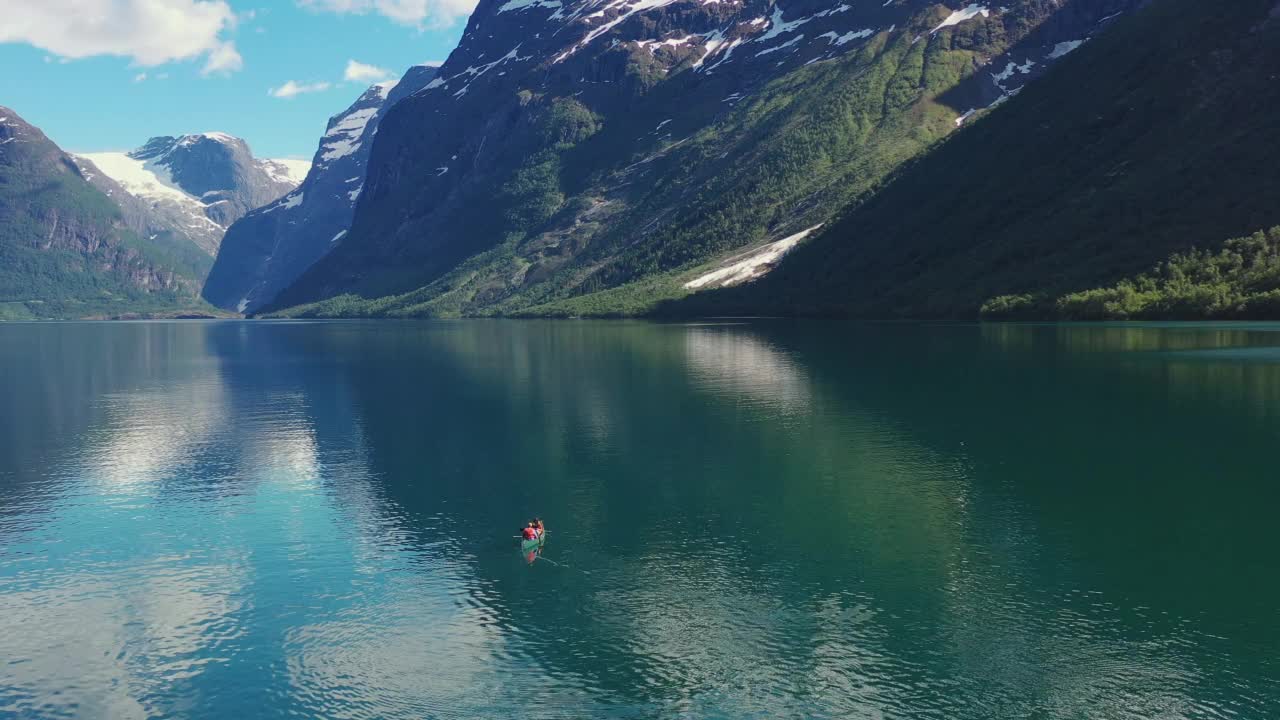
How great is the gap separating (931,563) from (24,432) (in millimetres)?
86998

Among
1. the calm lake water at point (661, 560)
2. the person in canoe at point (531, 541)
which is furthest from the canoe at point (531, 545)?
the calm lake water at point (661, 560)

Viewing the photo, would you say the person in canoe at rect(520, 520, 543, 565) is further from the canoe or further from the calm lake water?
the calm lake water

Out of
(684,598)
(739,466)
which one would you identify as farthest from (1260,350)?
(684,598)

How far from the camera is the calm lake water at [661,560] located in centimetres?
3597

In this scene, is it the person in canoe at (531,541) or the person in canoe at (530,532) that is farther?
the person in canoe at (530,532)

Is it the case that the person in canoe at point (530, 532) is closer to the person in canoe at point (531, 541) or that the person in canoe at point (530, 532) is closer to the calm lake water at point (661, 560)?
the person in canoe at point (531, 541)

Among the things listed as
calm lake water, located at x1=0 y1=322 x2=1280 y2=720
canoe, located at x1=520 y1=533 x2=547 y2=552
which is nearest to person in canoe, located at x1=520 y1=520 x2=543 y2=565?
canoe, located at x1=520 y1=533 x2=547 y2=552

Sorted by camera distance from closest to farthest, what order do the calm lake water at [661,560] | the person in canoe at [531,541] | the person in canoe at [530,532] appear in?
the calm lake water at [661,560] < the person in canoe at [531,541] < the person in canoe at [530,532]

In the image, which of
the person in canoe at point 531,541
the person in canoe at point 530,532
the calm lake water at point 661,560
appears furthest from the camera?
the person in canoe at point 530,532

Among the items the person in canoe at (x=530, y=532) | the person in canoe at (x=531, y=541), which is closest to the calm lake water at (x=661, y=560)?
the person in canoe at (x=531, y=541)

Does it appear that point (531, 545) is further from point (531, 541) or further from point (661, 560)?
point (661, 560)

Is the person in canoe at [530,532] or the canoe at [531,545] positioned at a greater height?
the person in canoe at [530,532]

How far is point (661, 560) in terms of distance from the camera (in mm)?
50188

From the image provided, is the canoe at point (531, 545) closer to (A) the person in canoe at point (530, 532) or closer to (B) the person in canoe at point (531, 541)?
(B) the person in canoe at point (531, 541)
